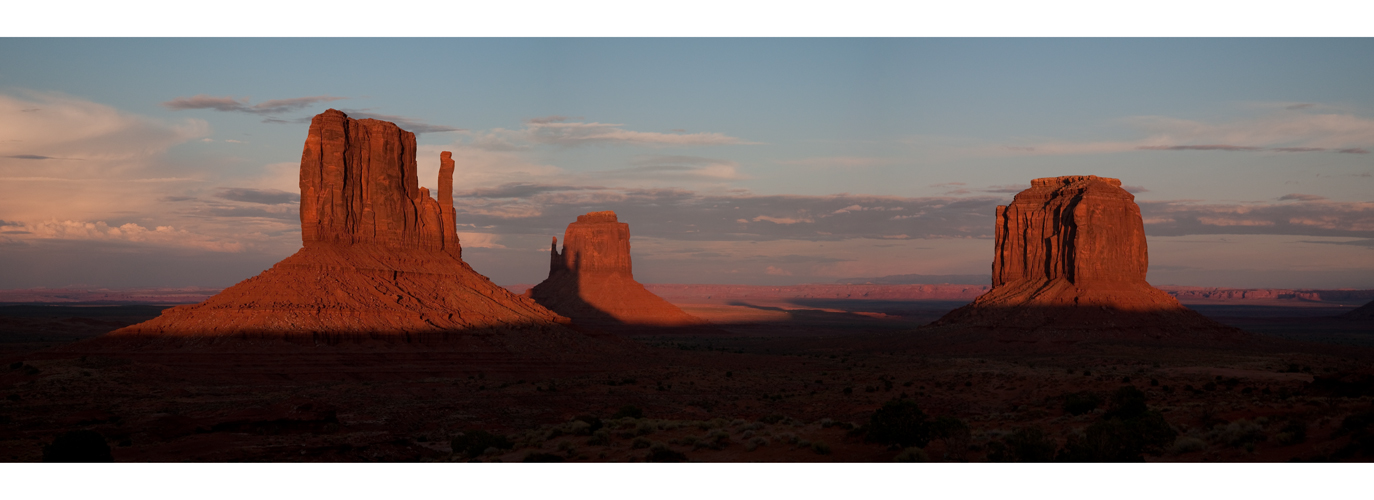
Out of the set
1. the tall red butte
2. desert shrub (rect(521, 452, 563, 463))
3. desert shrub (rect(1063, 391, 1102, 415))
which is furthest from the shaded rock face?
desert shrub (rect(1063, 391, 1102, 415))

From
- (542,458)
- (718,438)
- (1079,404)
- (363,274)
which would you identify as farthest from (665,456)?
(363,274)

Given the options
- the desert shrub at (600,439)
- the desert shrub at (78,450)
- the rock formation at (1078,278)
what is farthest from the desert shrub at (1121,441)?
the rock formation at (1078,278)

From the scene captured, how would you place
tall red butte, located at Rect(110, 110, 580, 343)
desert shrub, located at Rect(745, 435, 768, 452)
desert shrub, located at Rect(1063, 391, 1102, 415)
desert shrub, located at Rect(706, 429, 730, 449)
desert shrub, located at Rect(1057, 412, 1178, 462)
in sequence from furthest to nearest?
1. tall red butte, located at Rect(110, 110, 580, 343)
2. desert shrub, located at Rect(1063, 391, 1102, 415)
3. desert shrub, located at Rect(706, 429, 730, 449)
4. desert shrub, located at Rect(745, 435, 768, 452)
5. desert shrub, located at Rect(1057, 412, 1178, 462)

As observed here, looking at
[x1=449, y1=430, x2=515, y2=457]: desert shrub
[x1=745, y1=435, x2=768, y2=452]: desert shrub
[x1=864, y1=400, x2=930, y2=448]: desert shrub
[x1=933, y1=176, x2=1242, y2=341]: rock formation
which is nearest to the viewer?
[x1=864, y1=400, x2=930, y2=448]: desert shrub

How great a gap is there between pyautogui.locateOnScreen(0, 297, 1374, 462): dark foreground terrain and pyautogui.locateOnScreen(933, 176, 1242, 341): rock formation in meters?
12.8

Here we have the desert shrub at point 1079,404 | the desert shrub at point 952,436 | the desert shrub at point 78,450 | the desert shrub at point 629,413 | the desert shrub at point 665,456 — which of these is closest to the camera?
the desert shrub at point 952,436

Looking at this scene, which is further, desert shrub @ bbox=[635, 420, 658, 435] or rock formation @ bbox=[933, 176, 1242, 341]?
rock formation @ bbox=[933, 176, 1242, 341]

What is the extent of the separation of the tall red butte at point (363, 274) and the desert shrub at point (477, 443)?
33155 mm

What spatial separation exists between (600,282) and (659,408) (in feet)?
346

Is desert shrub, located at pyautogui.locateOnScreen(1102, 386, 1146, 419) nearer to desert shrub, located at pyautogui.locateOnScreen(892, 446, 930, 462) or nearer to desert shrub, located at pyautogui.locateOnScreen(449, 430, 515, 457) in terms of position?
desert shrub, located at pyautogui.locateOnScreen(892, 446, 930, 462)

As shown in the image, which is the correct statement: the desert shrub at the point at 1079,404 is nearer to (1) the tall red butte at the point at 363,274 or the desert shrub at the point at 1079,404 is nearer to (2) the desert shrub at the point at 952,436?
(2) the desert shrub at the point at 952,436

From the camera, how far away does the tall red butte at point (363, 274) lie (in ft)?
190

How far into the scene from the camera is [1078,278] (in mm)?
94500

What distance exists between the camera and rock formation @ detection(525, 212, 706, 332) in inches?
5492
